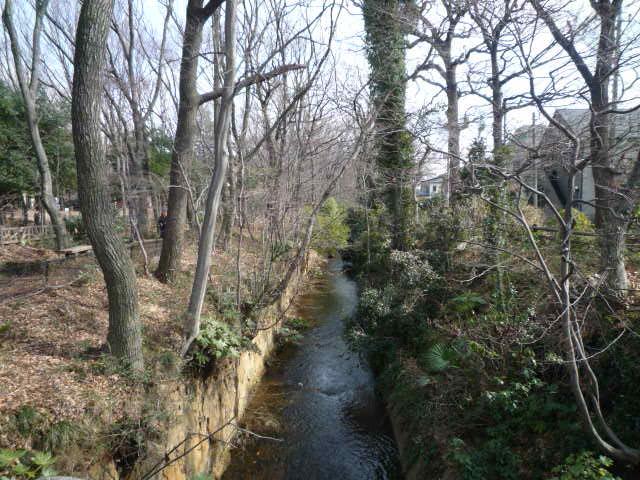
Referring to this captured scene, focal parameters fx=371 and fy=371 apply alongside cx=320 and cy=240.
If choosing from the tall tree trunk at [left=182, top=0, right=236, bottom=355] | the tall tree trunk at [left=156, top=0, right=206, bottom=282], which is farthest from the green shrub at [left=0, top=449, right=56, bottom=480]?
the tall tree trunk at [left=156, top=0, right=206, bottom=282]

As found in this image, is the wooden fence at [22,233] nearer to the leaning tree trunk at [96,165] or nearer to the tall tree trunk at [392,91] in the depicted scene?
the leaning tree trunk at [96,165]

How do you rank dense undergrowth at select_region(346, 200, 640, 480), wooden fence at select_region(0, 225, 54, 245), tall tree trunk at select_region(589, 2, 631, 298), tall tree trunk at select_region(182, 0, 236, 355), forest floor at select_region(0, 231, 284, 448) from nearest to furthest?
forest floor at select_region(0, 231, 284, 448) < dense undergrowth at select_region(346, 200, 640, 480) < tall tree trunk at select_region(589, 2, 631, 298) < tall tree trunk at select_region(182, 0, 236, 355) < wooden fence at select_region(0, 225, 54, 245)

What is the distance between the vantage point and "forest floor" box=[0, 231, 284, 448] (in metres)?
4.07

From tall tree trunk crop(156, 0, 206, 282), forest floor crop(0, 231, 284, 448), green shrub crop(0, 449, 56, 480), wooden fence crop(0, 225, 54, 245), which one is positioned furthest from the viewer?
wooden fence crop(0, 225, 54, 245)

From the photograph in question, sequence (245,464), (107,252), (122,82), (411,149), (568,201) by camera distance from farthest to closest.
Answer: (122,82), (411,149), (245,464), (107,252), (568,201)

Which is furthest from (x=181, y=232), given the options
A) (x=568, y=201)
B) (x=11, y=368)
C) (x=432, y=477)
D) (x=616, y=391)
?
(x=616, y=391)

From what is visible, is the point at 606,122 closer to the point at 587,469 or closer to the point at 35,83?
the point at 587,469

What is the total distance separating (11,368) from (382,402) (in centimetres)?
664

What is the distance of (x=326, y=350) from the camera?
10859 millimetres

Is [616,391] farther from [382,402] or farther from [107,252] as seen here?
[107,252]

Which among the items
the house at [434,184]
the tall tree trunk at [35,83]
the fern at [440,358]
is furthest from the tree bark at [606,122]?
the tall tree trunk at [35,83]

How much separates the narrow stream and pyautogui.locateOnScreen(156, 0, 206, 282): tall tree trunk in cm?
388

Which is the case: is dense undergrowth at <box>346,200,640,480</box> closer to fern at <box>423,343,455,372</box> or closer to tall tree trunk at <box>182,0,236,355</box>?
fern at <box>423,343,455,372</box>

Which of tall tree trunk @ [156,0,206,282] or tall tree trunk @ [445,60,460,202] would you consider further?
tall tree trunk @ [445,60,460,202]
